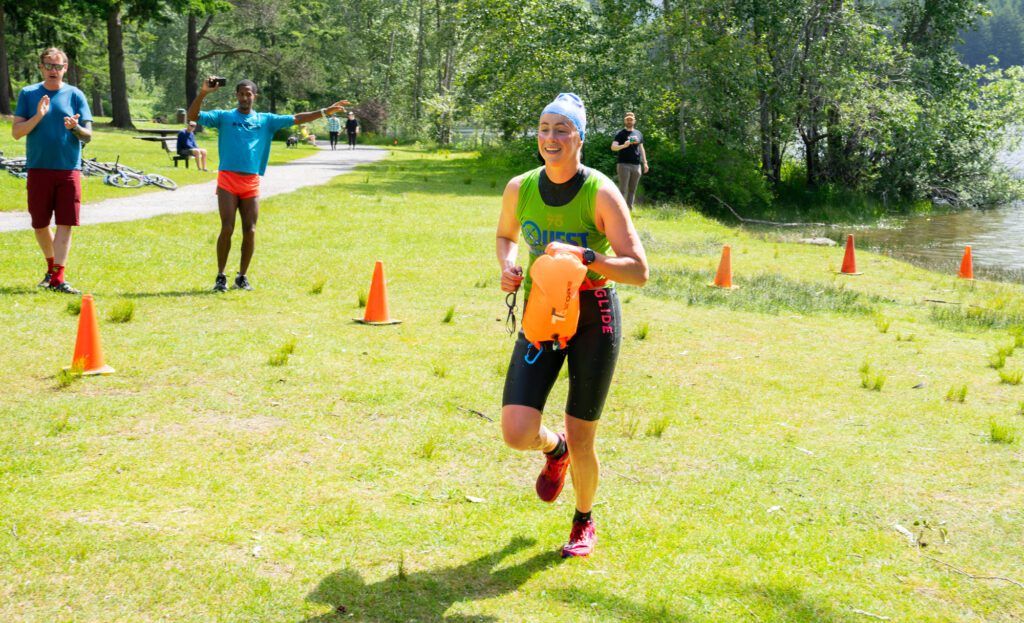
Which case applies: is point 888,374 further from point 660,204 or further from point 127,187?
point 660,204

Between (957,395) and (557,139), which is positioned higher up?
(557,139)

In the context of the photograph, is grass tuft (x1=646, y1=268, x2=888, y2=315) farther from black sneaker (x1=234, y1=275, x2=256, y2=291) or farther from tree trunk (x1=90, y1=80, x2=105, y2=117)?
tree trunk (x1=90, y1=80, x2=105, y2=117)

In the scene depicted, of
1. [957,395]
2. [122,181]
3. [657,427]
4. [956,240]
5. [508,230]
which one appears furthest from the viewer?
[956,240]

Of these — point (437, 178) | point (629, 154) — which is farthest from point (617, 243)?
point (437, 178)

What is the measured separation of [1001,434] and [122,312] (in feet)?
24.1

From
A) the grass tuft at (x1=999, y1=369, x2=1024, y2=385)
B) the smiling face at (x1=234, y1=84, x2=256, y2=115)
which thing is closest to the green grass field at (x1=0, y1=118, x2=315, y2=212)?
the smiling face at (x1=234, y1=84, x2=256, y2=115)

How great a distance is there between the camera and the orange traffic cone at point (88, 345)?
713 cm

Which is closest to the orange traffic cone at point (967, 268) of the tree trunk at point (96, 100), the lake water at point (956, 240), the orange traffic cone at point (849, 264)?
the lake water at point (956, 240)

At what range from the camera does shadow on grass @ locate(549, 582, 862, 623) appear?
420 cm

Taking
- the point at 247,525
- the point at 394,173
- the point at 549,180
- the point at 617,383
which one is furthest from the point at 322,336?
the point at 394,173

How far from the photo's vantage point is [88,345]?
7207mm

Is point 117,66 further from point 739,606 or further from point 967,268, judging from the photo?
point 739,606

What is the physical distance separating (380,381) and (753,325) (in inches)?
197

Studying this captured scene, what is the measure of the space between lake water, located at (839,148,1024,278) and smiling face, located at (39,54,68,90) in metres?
17.1
